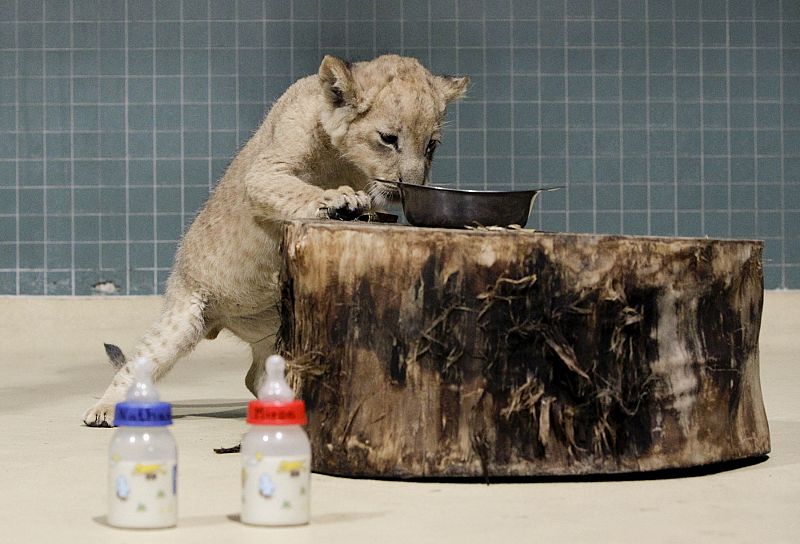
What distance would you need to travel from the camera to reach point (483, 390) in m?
3.82

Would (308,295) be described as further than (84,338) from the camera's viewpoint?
No

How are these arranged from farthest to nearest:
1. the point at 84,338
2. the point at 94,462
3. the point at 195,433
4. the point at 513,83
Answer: the point at 513,83, the point at 84,338, the point at 195,433, the point at 94,462

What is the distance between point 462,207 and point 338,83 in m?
1.35

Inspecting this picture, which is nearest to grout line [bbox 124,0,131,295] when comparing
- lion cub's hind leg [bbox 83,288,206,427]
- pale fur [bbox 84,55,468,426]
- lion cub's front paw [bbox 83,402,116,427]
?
pale fur [bbox 84,55,468,426]

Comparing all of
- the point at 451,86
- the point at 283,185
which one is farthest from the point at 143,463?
the point at 451,86

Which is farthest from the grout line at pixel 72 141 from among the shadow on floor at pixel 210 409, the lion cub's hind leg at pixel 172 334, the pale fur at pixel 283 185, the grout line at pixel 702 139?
the grout line at pixel 702 139

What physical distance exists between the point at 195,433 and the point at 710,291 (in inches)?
88.1

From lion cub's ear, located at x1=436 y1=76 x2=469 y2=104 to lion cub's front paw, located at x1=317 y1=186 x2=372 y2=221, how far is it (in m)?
1.02

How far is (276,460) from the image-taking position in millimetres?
2949

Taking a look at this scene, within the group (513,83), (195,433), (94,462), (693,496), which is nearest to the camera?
(693,496)

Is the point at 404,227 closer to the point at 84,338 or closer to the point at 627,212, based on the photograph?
the point at 84,338

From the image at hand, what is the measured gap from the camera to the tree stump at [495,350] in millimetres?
3811

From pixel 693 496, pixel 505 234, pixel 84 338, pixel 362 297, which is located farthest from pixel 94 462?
pixel 84 338

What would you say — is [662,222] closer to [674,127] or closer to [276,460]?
[674,127]
